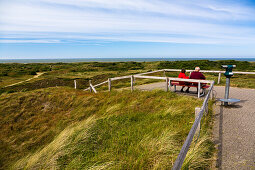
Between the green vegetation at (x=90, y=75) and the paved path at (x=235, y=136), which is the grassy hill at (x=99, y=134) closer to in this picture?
the paved path at (x=235, y=136)

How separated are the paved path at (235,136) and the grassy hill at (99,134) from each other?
0.25 meters

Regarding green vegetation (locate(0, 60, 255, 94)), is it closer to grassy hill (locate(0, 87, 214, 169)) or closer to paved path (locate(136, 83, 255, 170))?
paved path (locate(136, 83, 255, 170))

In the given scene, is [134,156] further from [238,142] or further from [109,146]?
[238,142]

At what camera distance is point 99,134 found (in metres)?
4.74

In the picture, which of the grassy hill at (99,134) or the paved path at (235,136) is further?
the grassy hill at (99,134)

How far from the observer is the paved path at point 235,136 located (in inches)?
126

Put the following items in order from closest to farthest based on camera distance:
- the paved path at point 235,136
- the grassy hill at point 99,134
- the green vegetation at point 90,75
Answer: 1. the paved path at point 235,136
2. the grassy hill at point 99,134
3. the green vegetation at point 90,75

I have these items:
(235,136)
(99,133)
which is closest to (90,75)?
(99,133)

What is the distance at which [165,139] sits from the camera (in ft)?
12.1

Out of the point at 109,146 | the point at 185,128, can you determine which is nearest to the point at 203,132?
the point at 185,128

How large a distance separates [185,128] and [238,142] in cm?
111

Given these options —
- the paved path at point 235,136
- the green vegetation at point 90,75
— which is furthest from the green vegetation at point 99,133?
the green vegetation at point 90,75

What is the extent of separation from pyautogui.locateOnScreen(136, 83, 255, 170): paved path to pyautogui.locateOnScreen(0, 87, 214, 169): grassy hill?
252 millimetres

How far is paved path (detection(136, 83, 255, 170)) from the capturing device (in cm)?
321
